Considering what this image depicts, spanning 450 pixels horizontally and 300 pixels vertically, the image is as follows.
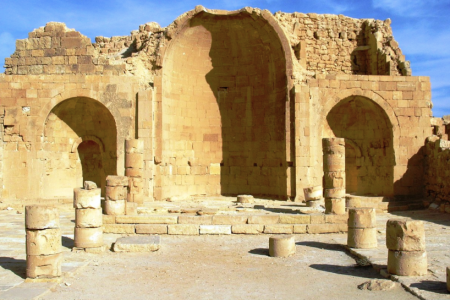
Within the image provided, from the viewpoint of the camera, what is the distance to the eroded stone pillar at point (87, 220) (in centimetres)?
892

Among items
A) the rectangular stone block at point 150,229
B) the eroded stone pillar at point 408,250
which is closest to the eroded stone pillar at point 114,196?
the rectangular stone block at point 150,229

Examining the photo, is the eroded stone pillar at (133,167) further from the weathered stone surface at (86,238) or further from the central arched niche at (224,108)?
the weathered stone surface at (86,238)

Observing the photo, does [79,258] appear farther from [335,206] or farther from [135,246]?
[335,206]

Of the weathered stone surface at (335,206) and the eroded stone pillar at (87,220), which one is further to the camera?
the weathered stone surface at (335,206)

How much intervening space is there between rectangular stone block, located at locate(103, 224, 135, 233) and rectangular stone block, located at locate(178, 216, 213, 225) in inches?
47.7

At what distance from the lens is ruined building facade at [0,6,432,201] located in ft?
51.0

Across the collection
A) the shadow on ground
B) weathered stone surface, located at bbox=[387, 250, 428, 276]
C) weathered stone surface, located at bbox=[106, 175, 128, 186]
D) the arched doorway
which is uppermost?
the arched doorway

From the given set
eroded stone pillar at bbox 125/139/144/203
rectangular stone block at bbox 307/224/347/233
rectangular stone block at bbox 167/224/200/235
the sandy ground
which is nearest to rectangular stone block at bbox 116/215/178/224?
rectangular stone block at bbox 167/224/200/235

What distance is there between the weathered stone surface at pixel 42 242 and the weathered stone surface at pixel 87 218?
1.92 metres

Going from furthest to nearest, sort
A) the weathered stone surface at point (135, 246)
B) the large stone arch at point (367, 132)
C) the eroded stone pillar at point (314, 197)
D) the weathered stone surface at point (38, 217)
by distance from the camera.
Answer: the large stone arch at point (367, 132) < the eroded stone pillar at point (314, 197) < the weathered stone surface at point (135, 246) < the weathered stone surface at point (38, 217)

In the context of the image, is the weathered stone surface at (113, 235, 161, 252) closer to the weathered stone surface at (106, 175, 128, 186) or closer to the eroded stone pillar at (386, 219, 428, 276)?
the weathered stone surface at (106, 175, 128, 186)

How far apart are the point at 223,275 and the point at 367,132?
11359 millimetres

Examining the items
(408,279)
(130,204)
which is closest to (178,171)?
(130,204)

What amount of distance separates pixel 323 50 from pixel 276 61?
9.15ft
